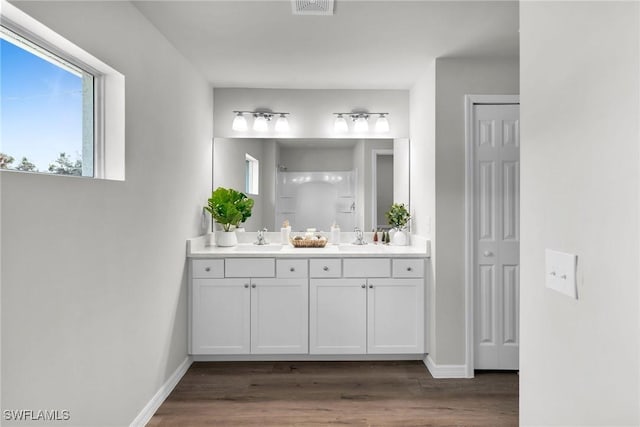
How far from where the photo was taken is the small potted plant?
12.3 ft

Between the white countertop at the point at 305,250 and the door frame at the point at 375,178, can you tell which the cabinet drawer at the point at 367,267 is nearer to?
the white countertop at the point at 305,250

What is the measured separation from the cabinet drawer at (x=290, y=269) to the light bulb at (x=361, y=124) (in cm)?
148

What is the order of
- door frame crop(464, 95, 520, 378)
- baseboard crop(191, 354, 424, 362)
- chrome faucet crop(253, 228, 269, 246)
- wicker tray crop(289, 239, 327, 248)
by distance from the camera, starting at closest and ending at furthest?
door frame crop(464, 95, 520, 378), baseboard crop(191, 354, 424, 362), wicker tray crop(289, 239, 327, 248), chrome faucet crop(253, 228, 269, 246)

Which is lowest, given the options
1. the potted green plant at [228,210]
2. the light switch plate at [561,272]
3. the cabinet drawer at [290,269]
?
the cabinet drawer at [290,269]

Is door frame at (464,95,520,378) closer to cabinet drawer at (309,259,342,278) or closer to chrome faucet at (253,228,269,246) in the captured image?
cabinet drawer at (309,259,342,278)

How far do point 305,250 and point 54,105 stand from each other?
7.13 feet

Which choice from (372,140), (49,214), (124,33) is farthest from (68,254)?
(372,140)

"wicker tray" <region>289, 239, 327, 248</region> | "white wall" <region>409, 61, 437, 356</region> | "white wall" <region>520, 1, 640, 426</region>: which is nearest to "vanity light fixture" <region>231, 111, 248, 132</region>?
"wicker tray" <region>289, 239, 327, 248</region>

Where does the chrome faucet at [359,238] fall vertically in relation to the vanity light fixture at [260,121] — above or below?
below

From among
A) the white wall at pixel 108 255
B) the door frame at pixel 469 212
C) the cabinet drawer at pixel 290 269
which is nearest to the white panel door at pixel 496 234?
the door frame at pixel 469 212

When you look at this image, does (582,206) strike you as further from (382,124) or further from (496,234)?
(382,124)

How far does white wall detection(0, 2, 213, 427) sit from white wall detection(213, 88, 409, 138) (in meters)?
0.74

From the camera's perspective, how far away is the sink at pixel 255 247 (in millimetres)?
3611

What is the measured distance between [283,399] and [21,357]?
68.3 inches
